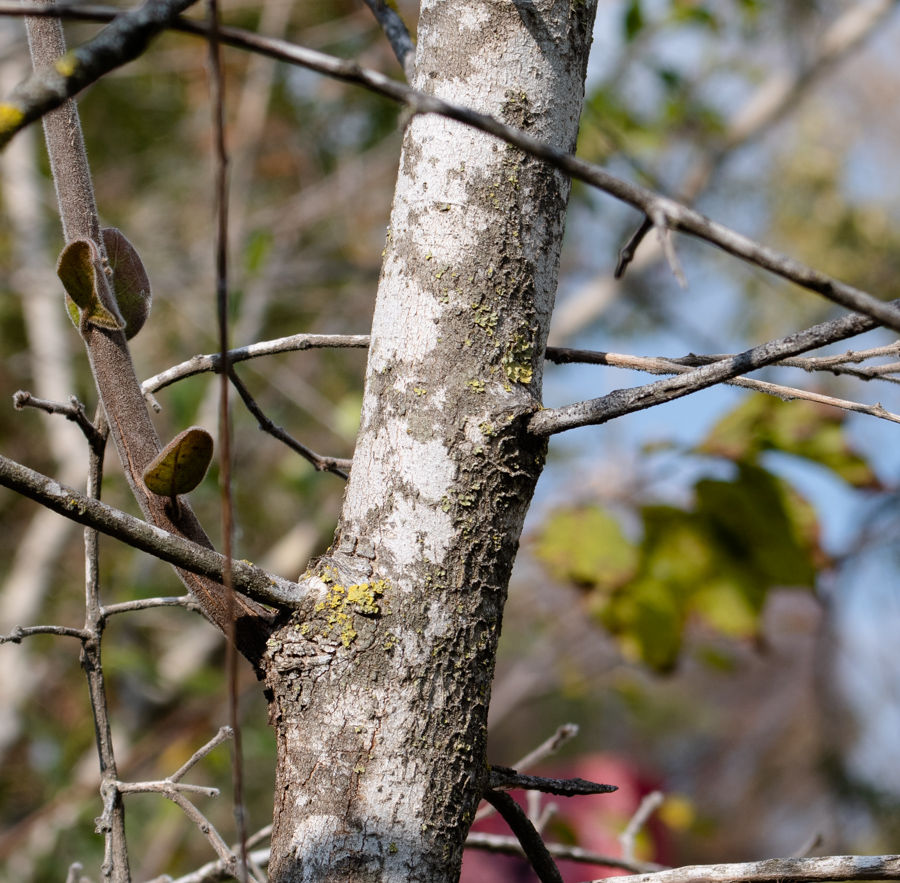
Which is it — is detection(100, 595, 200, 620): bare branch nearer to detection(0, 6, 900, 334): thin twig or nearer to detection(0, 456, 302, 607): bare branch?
detection(0, 456, 302, 607): bare branch

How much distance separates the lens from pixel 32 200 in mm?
3219

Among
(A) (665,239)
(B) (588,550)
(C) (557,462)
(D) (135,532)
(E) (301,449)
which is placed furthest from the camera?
(C) (557,462)

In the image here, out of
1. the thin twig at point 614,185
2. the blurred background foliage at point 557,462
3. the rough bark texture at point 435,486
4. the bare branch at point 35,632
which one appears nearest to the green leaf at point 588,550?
the blurred background foliage at point 557,462

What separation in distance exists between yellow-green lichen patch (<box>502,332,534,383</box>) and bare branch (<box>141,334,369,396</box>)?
0.11m

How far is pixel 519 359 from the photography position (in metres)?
0.52

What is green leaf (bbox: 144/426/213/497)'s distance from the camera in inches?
17.7

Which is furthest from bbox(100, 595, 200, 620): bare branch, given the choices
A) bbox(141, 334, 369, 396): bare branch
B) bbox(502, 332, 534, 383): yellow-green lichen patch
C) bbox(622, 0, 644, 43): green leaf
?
bbox(622, 0, 644, 43): green leaf

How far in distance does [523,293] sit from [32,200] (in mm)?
3391

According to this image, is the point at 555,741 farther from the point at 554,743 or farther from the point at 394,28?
the point at 394,28

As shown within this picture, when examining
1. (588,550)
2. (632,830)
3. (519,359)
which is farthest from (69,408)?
(588,550)

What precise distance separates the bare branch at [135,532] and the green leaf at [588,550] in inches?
45.6

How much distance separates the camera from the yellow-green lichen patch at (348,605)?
0.47 m

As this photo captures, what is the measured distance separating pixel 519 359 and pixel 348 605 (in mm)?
200

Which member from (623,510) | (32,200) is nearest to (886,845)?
(623,510)
